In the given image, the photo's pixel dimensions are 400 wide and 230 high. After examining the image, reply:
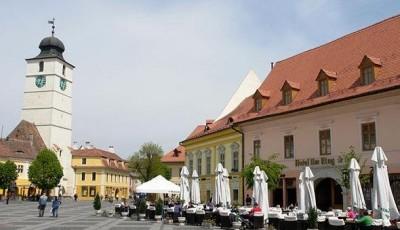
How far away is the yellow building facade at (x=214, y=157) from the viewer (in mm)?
33750

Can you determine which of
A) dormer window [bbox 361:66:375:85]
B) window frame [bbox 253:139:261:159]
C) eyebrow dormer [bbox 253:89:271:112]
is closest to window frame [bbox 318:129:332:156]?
dormer window [bbox 361:66:375:85]

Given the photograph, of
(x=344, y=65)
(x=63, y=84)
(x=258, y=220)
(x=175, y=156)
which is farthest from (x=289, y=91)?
(x=63, y=84)

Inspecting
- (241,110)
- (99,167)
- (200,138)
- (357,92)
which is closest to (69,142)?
(99,167)

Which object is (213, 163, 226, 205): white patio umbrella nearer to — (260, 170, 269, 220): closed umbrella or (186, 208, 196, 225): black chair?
(186, 208, 196, 225): black chair

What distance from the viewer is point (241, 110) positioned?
117 feet

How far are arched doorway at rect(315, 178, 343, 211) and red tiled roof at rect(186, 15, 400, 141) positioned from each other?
162 inches

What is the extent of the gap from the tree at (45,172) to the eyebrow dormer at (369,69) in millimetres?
52971

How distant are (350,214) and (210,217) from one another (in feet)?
26.4

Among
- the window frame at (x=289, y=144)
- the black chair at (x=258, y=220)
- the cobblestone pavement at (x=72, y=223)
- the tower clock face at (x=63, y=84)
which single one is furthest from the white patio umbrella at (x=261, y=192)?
the tower clock face at (x=63, y=84)

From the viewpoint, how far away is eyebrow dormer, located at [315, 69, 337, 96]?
1007 inches

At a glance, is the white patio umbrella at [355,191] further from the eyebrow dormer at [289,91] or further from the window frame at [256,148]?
the window frame at [256,148]

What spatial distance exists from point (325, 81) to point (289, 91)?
3208 millimetres

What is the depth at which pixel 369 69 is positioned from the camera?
23250 millimetres

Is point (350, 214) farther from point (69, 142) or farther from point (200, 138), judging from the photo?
point (69, 142)
